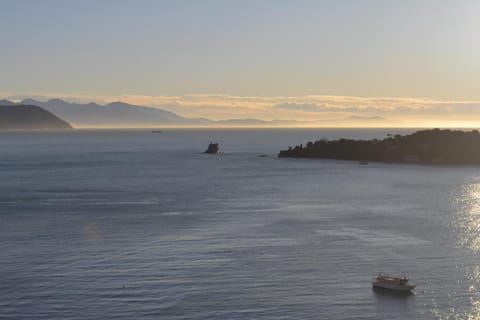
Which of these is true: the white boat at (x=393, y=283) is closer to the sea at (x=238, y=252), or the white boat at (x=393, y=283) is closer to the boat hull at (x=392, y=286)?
the boat hull at (x=392, y=286)

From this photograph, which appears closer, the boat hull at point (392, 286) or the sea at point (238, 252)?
the sea at point (238, 252)

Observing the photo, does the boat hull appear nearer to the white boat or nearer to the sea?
the white boat

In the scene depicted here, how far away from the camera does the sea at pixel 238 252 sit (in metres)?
51.0

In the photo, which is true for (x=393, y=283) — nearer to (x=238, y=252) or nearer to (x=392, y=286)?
(x=392, y=286)

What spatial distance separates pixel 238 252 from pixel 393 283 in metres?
18.4

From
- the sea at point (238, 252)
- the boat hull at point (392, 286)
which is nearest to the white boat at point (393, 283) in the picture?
the boat hull at point (392, 286)

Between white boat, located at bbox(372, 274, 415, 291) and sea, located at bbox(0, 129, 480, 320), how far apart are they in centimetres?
71

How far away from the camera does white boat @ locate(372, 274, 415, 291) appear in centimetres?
5370

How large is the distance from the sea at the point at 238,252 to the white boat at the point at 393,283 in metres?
0.71

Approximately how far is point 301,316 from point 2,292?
24291 mm

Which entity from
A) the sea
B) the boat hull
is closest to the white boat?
the boat hull

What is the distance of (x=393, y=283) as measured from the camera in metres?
53.8

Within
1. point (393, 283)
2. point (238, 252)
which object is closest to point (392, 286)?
point (393, 283)

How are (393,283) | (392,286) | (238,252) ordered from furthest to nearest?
(238,252) → (393,283) → (392,286)
